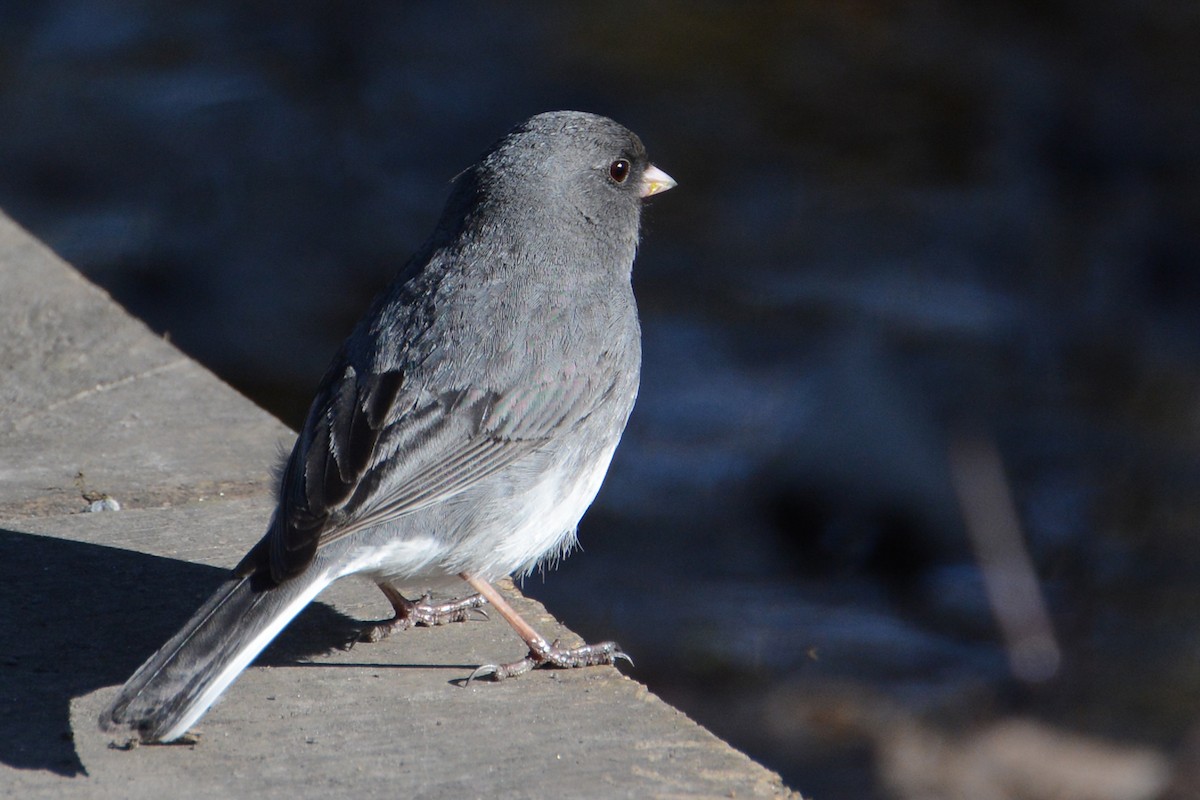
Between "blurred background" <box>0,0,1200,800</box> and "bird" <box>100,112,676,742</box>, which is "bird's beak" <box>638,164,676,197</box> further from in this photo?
"blurred background" <box>0,0,1200,800</box>

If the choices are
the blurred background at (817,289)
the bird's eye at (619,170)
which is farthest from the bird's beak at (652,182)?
the blurred background at (817,289)

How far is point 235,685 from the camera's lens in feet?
9.37

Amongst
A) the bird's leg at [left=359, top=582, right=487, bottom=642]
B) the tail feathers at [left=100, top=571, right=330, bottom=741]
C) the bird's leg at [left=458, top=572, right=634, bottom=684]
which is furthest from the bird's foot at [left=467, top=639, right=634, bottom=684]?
the tail feathers at [left=100, top=571, right=330, bottom=741]

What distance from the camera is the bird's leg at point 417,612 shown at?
315 cm

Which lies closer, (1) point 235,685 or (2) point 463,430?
(1) point 235,685

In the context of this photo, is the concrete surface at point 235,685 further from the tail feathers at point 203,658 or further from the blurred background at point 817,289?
the blurred background at point 817,289

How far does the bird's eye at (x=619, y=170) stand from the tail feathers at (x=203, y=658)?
1.50 meters

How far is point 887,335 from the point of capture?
7199 millimetres

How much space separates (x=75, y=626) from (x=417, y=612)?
2.20 ft

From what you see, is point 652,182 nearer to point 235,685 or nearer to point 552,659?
point 552,659

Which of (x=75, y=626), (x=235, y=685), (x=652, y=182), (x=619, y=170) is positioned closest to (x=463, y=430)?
(x=235, y=685)

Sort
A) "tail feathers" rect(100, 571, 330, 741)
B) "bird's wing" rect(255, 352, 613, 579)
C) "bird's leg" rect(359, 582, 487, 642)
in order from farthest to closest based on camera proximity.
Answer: "bird's leg" rect(359, 582, 487, 642), "bird's wing" rect(255, 352, 613, 579), "tail feathers" rect(100, 571, 330, 741)

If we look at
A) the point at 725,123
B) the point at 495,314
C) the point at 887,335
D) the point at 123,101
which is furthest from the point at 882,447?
the point at 123,101

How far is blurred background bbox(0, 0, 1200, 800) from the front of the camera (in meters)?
5.34
